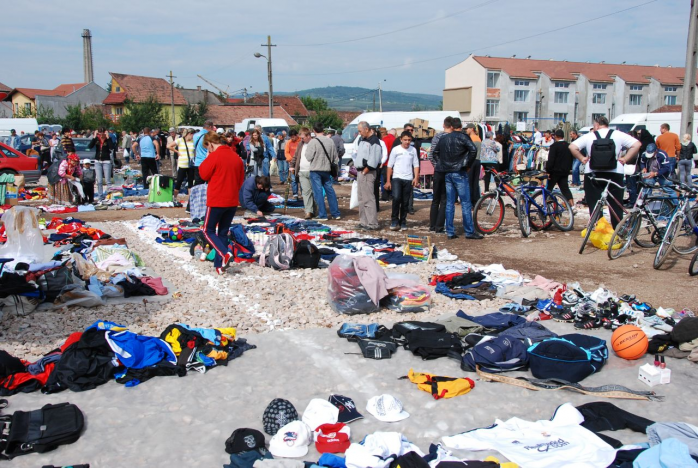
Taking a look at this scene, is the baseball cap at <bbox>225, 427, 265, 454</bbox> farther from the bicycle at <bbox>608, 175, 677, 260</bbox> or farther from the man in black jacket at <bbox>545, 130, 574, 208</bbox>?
the man in black jacket at <bbox>545, 130, 574, 208</bbox>

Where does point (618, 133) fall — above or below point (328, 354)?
above

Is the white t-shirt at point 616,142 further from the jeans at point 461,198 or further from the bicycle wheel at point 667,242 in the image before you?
the jeans at point 461,198

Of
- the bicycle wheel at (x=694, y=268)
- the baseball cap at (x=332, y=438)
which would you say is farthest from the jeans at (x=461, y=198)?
the baseball cap at (x=332, y=438)

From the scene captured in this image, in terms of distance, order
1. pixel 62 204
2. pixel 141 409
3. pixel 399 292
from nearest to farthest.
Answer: pixel 141 409
pixel 399 292
pixel 62 204

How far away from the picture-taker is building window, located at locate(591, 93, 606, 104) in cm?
8356

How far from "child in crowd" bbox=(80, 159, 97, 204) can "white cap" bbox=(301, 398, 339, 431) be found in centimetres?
1368

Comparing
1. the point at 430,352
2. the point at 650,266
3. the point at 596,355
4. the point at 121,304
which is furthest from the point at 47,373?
the point at 650,266

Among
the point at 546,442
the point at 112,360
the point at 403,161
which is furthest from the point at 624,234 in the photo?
the point at 112,360

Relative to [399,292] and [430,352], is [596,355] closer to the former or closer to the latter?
[430,352]

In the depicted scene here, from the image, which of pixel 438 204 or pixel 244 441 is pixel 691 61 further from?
pixel 244 441

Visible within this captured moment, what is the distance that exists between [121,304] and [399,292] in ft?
11.0

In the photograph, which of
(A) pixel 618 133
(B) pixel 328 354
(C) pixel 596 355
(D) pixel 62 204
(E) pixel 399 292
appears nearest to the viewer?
(C) pixel 596 355

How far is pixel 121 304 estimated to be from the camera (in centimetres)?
685

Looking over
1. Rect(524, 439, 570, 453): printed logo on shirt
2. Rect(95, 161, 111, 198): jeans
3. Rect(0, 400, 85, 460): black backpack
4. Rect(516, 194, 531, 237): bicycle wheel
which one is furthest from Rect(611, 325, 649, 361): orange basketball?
Rect(95, 161, 111, 198): jeans
